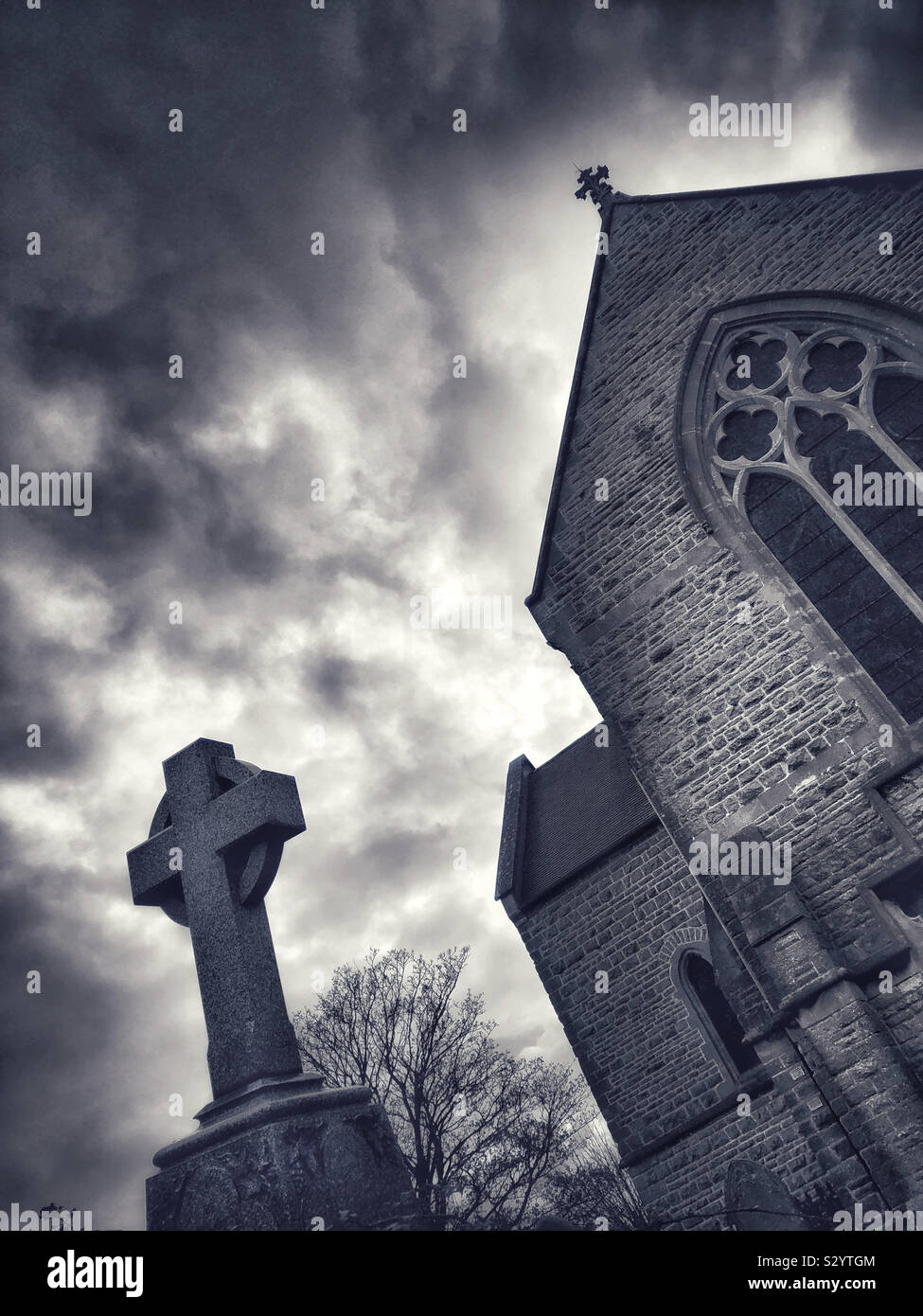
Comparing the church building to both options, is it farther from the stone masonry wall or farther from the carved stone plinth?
the carved stone plinth

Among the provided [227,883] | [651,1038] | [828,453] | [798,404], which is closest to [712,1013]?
[651,1038]

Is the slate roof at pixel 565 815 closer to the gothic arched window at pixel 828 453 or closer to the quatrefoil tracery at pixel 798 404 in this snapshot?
the gothic arched window at pixel 828 453

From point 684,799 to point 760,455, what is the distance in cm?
397

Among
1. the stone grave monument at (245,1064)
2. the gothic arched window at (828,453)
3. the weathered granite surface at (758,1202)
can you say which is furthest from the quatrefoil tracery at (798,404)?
the stone grave monument at (245,1064)

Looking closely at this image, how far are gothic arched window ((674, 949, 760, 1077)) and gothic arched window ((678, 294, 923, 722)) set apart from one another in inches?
201

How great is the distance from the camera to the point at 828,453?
9.05m

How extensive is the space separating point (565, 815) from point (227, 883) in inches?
397

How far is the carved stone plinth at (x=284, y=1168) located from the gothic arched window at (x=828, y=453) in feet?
19.9

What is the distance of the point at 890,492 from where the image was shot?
8.54m

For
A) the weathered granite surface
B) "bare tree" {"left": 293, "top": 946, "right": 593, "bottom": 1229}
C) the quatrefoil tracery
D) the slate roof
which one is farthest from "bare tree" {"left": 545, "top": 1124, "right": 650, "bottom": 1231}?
the quatrefoil tracery

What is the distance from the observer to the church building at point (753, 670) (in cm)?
746

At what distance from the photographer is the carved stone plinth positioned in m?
4.21

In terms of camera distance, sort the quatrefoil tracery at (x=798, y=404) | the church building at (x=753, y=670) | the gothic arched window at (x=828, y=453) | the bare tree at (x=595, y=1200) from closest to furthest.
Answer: the church building at (x=753, y=670) < the gothic arched window at (x=828, y=453) < the quatrefoil tracery at (x=798, y=404) < the bare tree at (x=595, y=1200)
